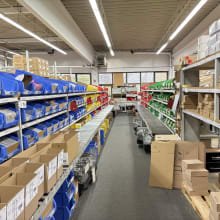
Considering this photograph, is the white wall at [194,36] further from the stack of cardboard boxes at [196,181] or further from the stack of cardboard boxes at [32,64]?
the stack of cardboard boxes at [196,181]

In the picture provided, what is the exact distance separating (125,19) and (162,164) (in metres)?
5.90

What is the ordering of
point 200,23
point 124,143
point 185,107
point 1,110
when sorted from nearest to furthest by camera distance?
1. point 1,110
2. point 185,107
3. point 124,143
4. point 200,23

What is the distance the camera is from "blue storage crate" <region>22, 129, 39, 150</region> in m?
2.43

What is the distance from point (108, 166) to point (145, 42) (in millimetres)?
8755

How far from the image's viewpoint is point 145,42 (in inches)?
448

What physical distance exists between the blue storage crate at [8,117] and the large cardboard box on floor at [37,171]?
23.3 inches

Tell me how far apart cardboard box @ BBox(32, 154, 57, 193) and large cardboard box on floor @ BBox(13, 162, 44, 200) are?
0.06m

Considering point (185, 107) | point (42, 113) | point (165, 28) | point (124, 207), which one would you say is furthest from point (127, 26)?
point (124, 207)

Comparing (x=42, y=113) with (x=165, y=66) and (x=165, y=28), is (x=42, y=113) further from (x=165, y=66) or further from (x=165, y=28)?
(x=165, y=66)

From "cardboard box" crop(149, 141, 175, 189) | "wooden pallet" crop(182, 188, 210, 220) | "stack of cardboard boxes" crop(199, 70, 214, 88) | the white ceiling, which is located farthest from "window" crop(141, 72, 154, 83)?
"wooden pallet" crop(182, 188, 210, 220)

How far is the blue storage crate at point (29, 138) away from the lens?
2431 mm

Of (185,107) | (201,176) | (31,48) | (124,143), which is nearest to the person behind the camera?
(201,176)

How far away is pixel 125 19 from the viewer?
7.54m

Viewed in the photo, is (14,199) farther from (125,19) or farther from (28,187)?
(125,19)
